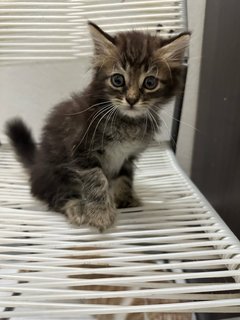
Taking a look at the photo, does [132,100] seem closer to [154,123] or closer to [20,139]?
[154,123]

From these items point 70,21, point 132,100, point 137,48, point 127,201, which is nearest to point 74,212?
point 127,201

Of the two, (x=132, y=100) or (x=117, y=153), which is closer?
(x=132, y=100)

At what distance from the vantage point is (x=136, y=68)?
0.87m

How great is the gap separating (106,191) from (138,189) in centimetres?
19

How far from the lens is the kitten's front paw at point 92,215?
85 centimetres

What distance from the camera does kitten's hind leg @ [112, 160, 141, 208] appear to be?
3.33ft

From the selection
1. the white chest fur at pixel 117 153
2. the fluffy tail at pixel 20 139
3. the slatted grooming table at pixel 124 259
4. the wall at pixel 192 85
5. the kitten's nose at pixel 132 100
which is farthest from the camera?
the wall at pixel 192 85

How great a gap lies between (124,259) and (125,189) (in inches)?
13.8

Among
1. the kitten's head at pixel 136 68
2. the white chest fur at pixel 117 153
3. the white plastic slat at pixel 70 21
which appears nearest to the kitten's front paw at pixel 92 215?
the white chest fur at pixel 117 153

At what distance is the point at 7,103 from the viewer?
63.1 inches

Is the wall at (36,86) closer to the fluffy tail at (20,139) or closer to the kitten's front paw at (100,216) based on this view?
the fluffy tail at (20,139)

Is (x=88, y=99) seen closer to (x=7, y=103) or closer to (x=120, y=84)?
(x=120, y=84)

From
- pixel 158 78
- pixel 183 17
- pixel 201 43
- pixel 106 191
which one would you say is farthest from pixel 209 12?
pixel 106 191

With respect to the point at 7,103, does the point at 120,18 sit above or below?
above
